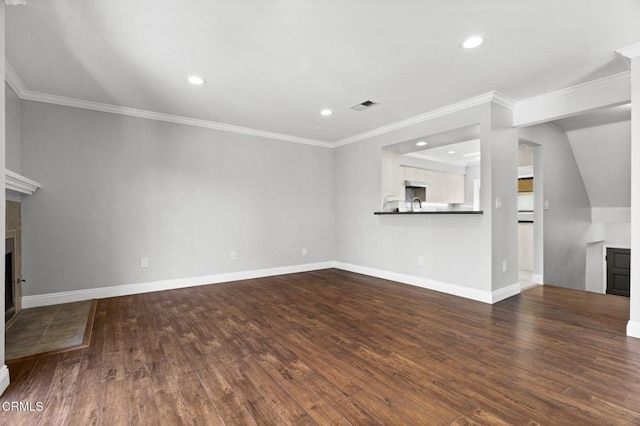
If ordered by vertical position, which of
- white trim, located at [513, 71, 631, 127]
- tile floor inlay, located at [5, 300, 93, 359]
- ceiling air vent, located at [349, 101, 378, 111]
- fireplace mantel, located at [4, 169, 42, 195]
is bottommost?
tile floor inlay, located at [5, 300, 93, 359]

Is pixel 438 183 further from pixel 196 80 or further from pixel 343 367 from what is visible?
pixel 343 367

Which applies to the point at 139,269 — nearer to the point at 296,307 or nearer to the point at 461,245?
the point at 296,307

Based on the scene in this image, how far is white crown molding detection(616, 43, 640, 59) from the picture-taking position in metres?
2.49

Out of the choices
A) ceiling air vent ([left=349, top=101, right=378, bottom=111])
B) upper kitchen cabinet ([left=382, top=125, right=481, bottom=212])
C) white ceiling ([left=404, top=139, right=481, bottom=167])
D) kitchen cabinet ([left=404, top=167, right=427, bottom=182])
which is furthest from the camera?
kitchen cabinet ([left=404, top=167, right=427, bottom=182])

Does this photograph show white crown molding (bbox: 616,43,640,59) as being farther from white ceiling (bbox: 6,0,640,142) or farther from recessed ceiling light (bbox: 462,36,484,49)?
recessed ceiling light (bbox: 462,36,484,49)

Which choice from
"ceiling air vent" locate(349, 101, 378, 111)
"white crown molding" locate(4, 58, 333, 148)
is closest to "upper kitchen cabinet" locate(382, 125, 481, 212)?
"ceiling air vent" locate(349, 101, 378, 111)

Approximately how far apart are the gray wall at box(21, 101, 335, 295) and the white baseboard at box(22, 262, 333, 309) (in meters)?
0.06

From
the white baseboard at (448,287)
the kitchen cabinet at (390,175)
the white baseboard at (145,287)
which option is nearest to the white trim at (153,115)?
the kitchen cabinet at (390,175)

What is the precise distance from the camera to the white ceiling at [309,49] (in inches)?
80.7

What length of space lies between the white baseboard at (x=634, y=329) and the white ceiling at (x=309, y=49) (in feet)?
7.47

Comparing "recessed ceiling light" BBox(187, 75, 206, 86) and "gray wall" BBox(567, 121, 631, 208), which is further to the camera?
"gray wall" BBox(567, 121, 631, 208)

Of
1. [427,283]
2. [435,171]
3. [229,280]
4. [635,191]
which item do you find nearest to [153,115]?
[229,280]

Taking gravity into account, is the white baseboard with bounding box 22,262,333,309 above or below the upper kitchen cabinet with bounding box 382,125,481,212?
below

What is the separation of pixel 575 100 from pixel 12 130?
5.96m
